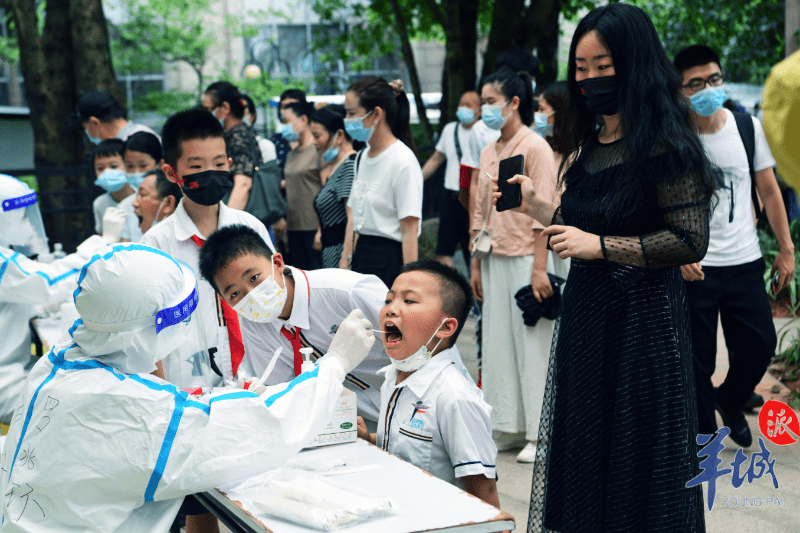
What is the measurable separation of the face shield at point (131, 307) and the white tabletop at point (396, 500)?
16.9 inches

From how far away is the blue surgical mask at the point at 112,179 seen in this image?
5.57m

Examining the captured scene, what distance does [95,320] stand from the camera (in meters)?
2.04

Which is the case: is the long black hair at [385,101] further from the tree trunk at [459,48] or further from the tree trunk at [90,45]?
the tree trunk at [459,48]

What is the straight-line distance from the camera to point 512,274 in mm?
4363

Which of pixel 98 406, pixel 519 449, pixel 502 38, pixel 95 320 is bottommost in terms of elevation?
pixel 519 449

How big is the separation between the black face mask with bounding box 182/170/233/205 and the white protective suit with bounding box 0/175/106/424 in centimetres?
98

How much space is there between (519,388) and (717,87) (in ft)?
6.07

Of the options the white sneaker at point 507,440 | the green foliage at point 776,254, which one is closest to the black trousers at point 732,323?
the white sneaker at point 507,440

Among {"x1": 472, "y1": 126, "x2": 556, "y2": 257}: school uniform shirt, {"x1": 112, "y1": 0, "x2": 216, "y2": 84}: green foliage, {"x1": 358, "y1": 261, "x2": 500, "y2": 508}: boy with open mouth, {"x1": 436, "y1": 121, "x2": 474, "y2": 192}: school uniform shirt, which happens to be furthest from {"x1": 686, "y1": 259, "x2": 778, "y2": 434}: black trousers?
{"x1": 112, "y1": 0, "x2": 216, "y2": 84}: green foliage

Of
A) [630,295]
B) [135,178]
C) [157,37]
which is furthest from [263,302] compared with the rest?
[157,37]

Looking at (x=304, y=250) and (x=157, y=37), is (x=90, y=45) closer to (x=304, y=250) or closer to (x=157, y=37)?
(x=304, y=250)

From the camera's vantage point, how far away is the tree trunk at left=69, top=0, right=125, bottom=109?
8.93m

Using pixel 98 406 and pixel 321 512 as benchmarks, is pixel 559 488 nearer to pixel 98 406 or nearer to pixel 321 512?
pixel 321 512

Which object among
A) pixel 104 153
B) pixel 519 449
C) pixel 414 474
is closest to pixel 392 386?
pixel 414 474
